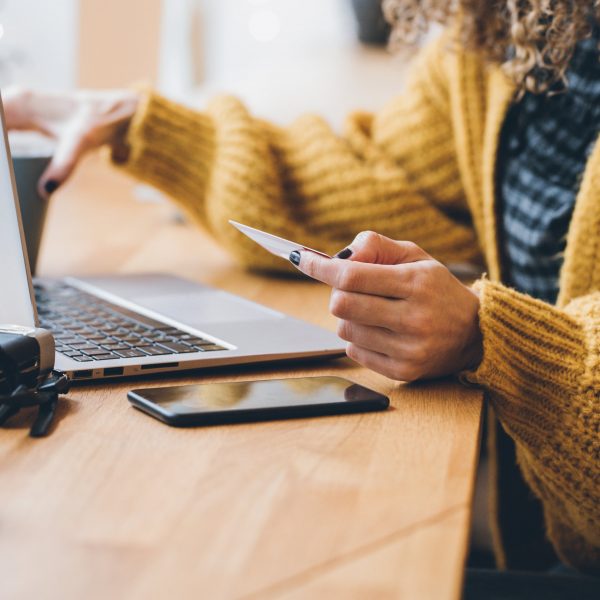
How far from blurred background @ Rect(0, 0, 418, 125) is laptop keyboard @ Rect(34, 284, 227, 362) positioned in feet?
2.44

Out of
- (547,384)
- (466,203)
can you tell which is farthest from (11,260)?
(466,203)

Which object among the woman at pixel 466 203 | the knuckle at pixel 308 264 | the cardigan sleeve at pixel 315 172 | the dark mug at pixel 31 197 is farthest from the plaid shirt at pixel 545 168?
the dark mug at pixel 31 197

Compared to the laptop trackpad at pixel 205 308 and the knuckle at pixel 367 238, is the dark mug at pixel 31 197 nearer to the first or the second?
the laptop trackpad at pixel 205 308

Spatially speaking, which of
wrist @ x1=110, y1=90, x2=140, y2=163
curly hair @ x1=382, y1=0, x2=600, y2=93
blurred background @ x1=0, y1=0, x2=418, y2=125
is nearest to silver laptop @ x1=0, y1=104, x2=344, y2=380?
wrist @ x1=110, y1=90, x2=140, y2=163

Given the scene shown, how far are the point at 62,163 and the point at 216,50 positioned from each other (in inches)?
48.5

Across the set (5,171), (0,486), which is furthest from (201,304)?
(0,486)

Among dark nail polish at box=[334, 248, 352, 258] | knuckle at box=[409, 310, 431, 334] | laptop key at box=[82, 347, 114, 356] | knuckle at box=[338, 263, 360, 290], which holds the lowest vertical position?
laptop key at box=[82, 347, 114, 356]

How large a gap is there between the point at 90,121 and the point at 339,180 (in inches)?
11.6

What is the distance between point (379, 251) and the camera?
0.59 meters

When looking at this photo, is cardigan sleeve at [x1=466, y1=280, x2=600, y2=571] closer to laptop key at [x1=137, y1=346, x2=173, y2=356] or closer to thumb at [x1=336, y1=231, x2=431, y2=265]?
thumb at [x1=336, y1=231, x2=431, y2=265]

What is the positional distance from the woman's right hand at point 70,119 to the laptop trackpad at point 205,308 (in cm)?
23

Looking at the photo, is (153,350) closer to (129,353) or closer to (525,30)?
(129,353)

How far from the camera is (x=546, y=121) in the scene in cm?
91

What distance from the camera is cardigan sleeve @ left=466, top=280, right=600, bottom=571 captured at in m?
0.58
